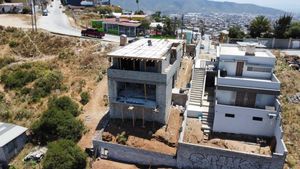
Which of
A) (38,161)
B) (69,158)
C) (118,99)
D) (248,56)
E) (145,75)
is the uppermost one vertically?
(248,56)

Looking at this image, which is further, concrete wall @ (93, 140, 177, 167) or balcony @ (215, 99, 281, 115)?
balcony @ (215, 99, 281, 115)

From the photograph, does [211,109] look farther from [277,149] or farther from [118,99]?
[118,99]

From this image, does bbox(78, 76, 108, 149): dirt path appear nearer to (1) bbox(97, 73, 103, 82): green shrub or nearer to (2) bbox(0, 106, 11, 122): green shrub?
(1) bbox(97, 73, 103, 82): green shrub

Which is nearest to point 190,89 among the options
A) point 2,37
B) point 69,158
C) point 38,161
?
point 69,158

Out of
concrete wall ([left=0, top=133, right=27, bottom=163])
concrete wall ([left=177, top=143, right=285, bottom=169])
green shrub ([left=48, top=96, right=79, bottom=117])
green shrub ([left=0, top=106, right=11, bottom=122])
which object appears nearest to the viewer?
concrete wall ([left=177, top=143, right=285, bottom=169])

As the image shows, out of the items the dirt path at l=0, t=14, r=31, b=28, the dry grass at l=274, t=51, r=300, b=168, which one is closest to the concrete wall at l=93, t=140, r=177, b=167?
the dry grass at l=274, t=51, r=300, b=168

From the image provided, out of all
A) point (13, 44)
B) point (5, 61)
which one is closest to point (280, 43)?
point (5, 61)
